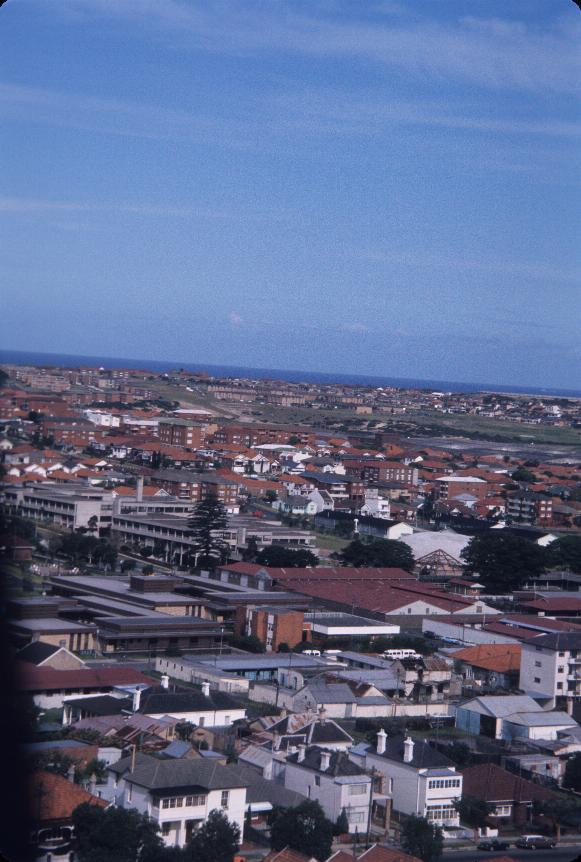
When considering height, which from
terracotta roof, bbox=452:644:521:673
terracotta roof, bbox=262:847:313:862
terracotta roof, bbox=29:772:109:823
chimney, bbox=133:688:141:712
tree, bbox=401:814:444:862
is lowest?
terracotta roof, bbox=452:644:521:673

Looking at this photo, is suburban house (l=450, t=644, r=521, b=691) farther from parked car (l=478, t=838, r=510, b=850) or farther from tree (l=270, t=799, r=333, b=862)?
tree (l=270, t=799, r=333, b=862)

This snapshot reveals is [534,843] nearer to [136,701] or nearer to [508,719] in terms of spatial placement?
[508,719]

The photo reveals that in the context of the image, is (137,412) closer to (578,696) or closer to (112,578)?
(112,578)

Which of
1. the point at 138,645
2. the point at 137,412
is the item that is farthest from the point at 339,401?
the point at 138,645

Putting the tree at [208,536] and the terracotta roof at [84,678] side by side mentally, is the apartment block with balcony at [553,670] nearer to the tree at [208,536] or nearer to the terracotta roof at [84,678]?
the terracotta roof at [84,678]

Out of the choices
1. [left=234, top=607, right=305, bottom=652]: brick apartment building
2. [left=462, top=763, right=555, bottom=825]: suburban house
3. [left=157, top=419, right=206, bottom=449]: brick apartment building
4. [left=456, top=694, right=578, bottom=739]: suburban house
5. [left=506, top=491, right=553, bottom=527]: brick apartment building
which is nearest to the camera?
[left=462, top=763, right=555, bottom=825]: suburban house

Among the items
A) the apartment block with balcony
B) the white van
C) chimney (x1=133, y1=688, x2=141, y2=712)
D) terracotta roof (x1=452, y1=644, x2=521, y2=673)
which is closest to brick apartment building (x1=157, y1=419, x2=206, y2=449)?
the white van

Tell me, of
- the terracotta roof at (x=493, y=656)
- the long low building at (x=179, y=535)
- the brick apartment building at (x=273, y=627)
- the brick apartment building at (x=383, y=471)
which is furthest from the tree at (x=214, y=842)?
the brick apartment building at (x=383, y=471)
